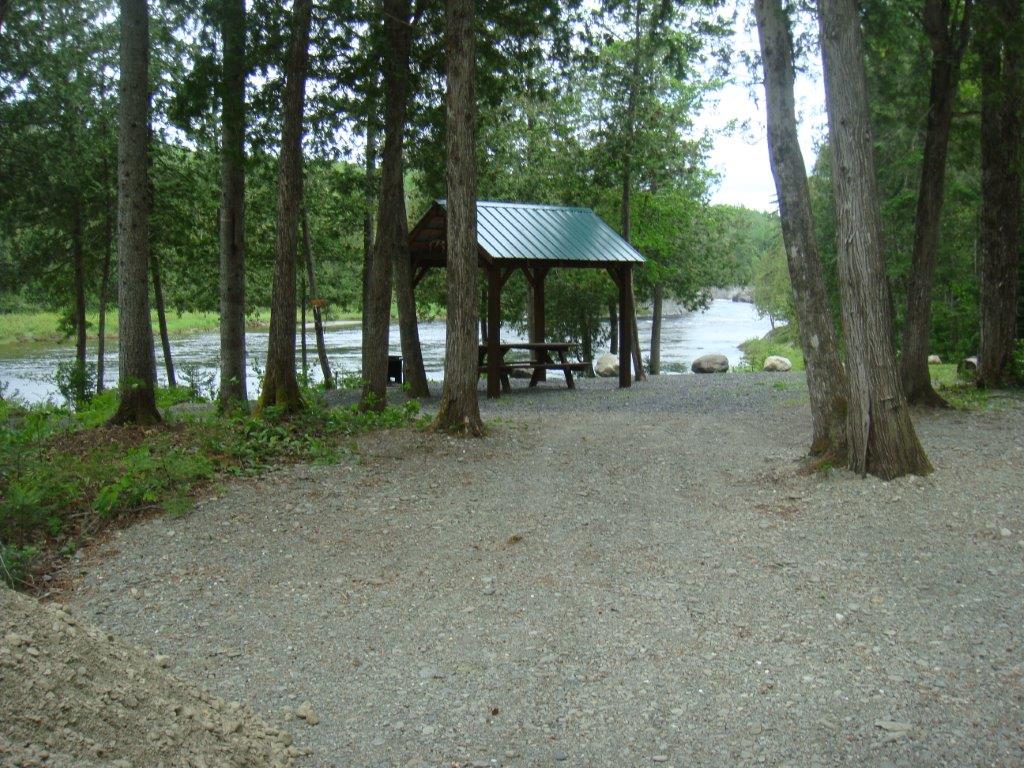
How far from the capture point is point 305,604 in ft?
16.8

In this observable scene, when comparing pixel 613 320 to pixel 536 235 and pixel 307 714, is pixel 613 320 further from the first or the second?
pixel 307 714

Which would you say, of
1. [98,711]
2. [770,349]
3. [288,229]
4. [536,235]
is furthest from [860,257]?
[770,349]

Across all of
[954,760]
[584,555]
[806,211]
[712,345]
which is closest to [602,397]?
[806,211]

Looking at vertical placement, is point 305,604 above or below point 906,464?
below

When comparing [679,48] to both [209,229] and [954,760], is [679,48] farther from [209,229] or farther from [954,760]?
[209,229]

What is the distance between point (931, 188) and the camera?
11383 mm

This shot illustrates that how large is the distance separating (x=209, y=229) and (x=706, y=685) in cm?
1908

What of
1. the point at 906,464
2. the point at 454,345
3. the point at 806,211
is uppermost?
the point at 806,211

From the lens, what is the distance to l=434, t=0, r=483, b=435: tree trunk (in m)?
9.66

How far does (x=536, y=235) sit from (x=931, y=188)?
269 inches

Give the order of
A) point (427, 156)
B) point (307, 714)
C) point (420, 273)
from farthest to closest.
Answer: point (420, 273)
point (427, 156)
point (307, 714)

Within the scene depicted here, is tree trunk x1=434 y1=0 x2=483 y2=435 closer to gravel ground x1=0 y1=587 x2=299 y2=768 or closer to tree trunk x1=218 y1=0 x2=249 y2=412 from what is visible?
→ tree trunk x1=218 y1=0 x2=249 y2=412

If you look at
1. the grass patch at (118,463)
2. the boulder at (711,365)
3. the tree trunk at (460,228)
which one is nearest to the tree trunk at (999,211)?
the tree trunk at (460,228)

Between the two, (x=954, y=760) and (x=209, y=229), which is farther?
(x=209, y=229)
